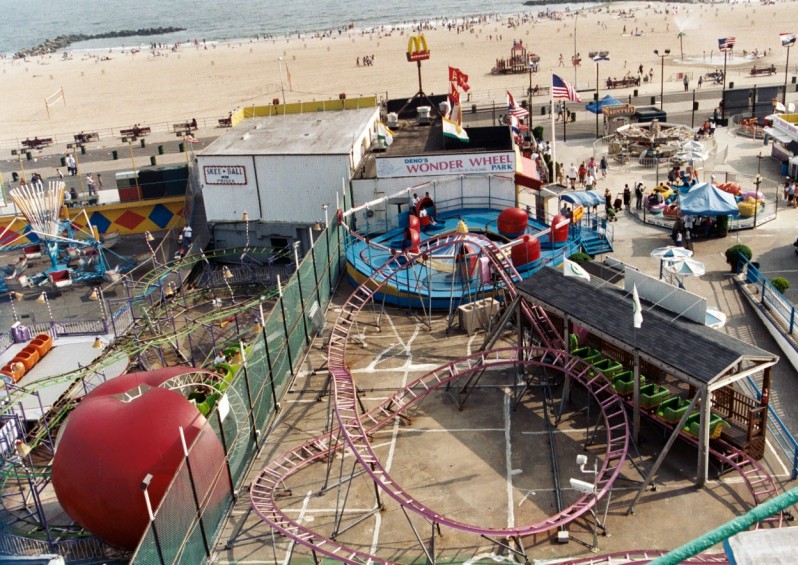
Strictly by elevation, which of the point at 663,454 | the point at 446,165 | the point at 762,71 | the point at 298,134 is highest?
the point at 298,134

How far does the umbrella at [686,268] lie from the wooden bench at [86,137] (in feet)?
204

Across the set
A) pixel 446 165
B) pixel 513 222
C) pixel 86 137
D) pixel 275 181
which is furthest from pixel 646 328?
pixel 86 137

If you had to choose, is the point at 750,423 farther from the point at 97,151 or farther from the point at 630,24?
the point at 630,24

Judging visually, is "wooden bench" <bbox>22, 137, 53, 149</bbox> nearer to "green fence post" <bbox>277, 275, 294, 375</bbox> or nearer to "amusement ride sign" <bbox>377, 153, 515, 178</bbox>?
"amusement ride sign" <bbox>377, 153, 515, 178</bbox>

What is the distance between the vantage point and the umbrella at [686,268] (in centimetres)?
3058

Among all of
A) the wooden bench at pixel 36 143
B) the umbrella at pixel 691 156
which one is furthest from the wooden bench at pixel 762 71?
the wooden bench at pixel 36 143

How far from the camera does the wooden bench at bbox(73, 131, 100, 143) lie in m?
77.4

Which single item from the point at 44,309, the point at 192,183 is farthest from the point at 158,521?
the point at 192,183

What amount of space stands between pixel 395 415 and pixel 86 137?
209ft

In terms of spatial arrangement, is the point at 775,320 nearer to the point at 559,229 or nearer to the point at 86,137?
the point at 559,229

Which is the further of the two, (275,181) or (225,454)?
(275,181)

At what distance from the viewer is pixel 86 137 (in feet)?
255

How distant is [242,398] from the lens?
2244 centimetres

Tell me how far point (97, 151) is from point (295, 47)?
7169 cm
